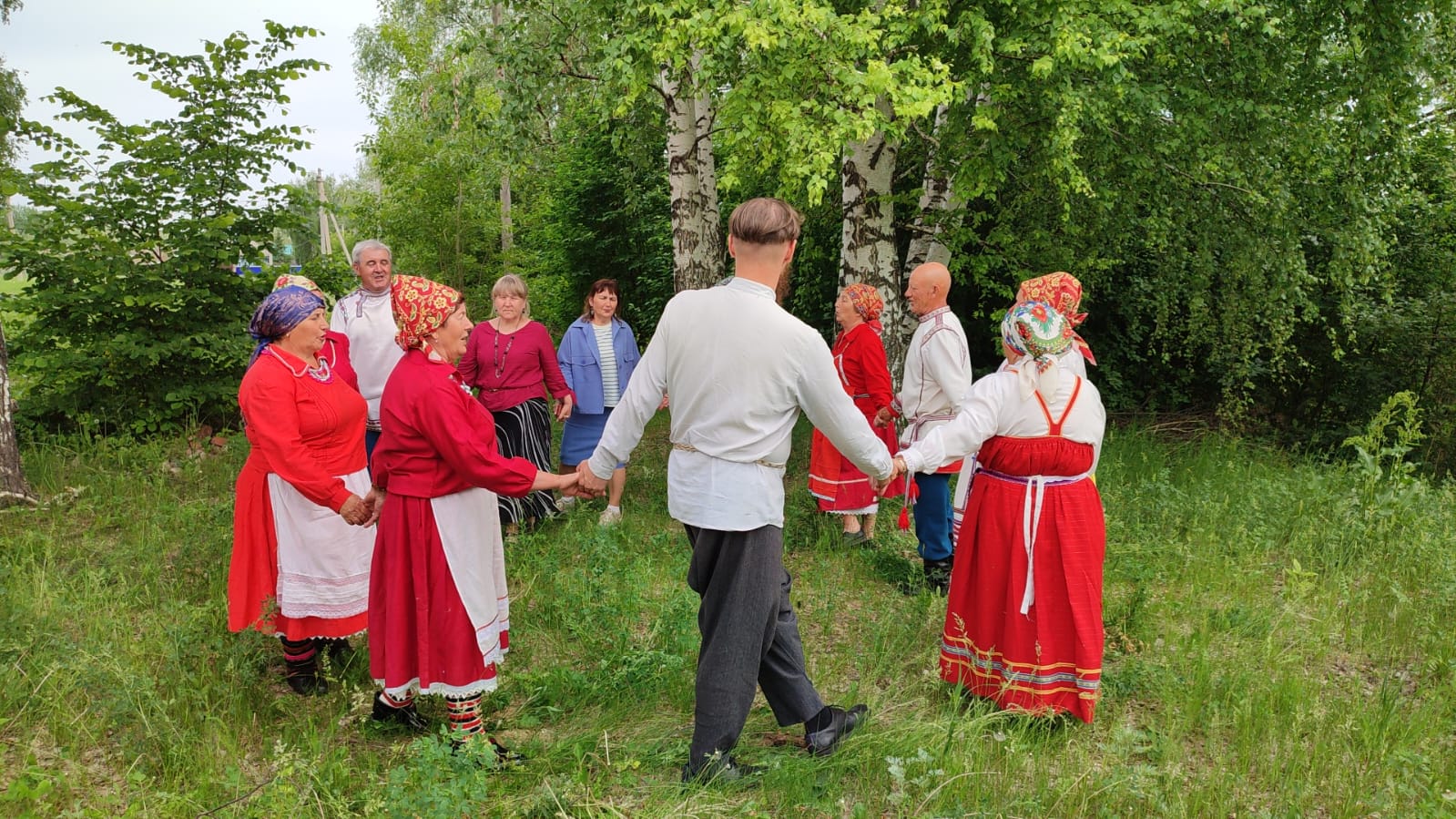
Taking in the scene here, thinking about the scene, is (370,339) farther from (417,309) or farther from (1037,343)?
(1037,343)

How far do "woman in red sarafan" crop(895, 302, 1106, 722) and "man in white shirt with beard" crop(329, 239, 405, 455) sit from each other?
345cm

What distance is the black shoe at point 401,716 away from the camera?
3.72m

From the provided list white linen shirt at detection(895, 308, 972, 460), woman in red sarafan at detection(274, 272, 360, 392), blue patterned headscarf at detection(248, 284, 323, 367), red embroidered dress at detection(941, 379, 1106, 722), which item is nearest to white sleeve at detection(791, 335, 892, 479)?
red embroidered dress at detection(941, 379, 1106, 722)

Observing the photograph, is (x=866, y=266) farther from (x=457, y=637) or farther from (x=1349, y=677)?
(x=457, y=637)

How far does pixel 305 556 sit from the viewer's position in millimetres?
3986

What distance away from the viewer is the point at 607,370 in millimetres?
7152

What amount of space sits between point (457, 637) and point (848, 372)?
138 inches

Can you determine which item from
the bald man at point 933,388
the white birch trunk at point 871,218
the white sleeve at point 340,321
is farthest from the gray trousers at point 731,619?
the white birch trunk at point 871,218

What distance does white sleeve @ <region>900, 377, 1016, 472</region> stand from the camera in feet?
12.1

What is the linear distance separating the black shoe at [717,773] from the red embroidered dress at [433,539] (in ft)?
2.71

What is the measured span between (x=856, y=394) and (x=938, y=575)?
4.40 feet

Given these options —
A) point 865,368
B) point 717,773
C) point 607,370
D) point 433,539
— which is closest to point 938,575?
point 865,368

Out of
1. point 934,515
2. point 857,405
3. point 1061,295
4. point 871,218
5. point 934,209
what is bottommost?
point 934,515

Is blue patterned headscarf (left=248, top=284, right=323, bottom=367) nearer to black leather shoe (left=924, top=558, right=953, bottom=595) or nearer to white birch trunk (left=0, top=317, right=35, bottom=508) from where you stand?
black leather shoe (left=924, top=558, right=953, bottom=595)
